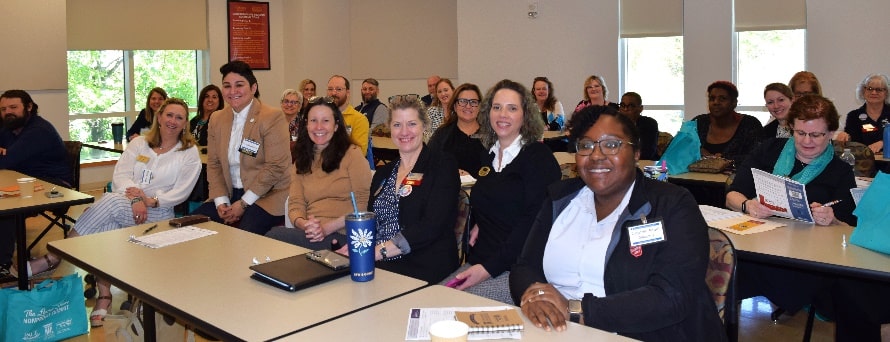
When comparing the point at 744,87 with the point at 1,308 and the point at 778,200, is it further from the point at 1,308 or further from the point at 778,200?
the point at 1,308

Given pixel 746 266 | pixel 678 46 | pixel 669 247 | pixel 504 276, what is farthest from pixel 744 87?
pixel 669 247

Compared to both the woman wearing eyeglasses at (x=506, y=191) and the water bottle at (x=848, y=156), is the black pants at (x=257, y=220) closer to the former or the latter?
the woman wearing eyeglasses at (x=506, y=191)

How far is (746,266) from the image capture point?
140 inches

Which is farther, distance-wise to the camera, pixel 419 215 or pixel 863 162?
pixel 863 162

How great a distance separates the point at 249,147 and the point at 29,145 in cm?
244

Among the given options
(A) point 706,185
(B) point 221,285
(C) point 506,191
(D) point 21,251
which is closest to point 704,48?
(A) point 706,185

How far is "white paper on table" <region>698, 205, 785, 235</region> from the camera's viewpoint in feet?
10.3

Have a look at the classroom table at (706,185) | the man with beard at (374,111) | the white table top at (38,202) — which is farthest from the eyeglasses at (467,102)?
the man with beard at (374,111)

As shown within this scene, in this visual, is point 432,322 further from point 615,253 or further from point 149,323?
point 149,323

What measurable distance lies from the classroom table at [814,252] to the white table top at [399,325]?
758mm

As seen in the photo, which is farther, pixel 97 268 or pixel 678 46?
pixel 678 46

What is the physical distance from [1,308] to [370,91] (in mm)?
5962

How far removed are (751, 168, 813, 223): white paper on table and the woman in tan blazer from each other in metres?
2.67

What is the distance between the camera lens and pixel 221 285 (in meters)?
2.47
